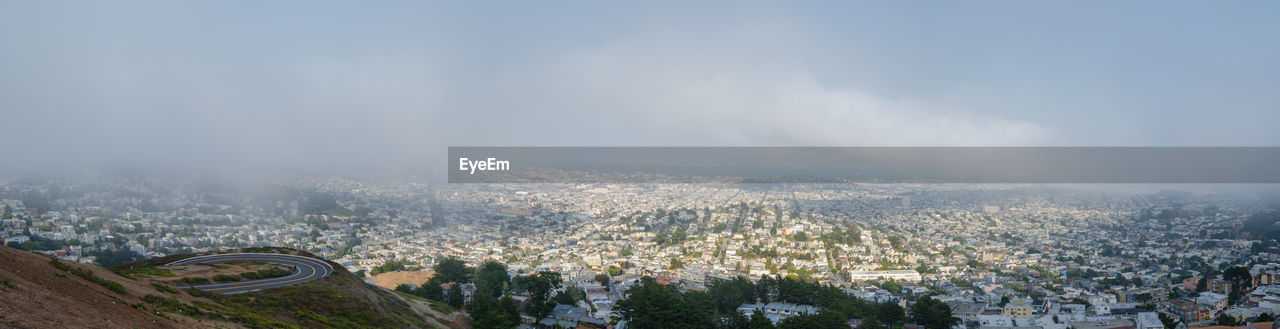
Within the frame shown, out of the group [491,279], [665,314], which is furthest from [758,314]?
[491,279]

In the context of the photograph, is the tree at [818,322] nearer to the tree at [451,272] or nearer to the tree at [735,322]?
the tree at [735,322]

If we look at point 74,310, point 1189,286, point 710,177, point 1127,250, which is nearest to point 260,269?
point 74,310

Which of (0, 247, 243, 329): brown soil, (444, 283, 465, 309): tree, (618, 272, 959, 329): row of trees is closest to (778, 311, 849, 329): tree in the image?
(618, 272, 959, 329): row of trees

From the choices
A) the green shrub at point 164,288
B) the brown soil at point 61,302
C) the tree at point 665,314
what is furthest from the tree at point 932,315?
the green shrub at point 164,288

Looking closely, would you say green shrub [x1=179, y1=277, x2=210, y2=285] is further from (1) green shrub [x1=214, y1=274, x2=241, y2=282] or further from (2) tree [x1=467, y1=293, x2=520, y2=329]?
(2) tree [x1=467, y1=293, x2=520, y2=329]

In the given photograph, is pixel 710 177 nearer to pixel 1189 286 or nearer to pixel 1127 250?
pixel 1127 250
